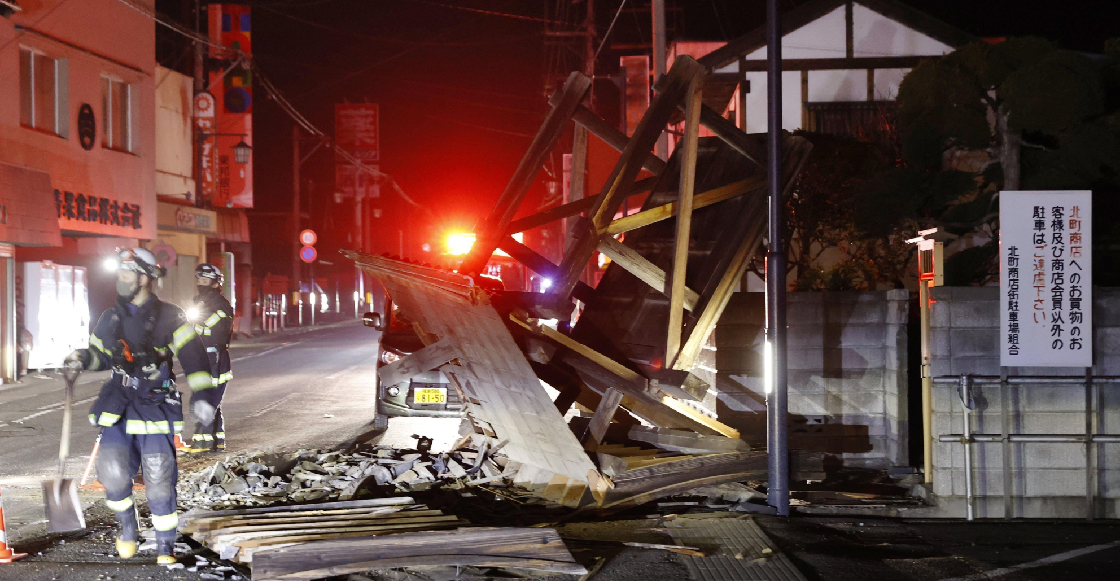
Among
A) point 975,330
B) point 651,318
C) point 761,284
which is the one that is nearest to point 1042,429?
point 975,330

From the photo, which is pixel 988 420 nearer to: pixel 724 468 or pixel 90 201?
pixel 724 468

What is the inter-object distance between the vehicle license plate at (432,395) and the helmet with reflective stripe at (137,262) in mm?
5126

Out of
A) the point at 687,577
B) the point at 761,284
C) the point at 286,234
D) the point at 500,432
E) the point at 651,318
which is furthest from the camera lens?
the point at 286,234

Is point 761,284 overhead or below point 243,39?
below

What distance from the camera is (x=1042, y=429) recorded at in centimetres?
755

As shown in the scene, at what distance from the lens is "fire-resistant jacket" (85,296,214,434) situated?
5961 millimetres

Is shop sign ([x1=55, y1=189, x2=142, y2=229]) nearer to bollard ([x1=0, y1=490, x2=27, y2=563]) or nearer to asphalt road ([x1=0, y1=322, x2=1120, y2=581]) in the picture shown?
asphalt road ([x1=0, y1=322, x2=1120, y2=581])

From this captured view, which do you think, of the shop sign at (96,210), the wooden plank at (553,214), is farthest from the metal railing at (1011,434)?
the shop sign at (96,210)

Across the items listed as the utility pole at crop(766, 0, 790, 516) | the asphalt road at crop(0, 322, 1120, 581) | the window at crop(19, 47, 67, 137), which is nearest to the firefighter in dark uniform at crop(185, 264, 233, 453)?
the asphalt road at crop(0, 322, 1120, 581)

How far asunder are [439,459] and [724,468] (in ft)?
8.95

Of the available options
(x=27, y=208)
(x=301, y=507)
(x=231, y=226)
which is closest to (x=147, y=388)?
(x=301, y=507)

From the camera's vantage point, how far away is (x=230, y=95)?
32406mm

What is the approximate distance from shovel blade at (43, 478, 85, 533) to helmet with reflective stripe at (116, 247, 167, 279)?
1.65 metres

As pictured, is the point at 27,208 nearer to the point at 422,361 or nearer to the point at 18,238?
the point at 18,238
